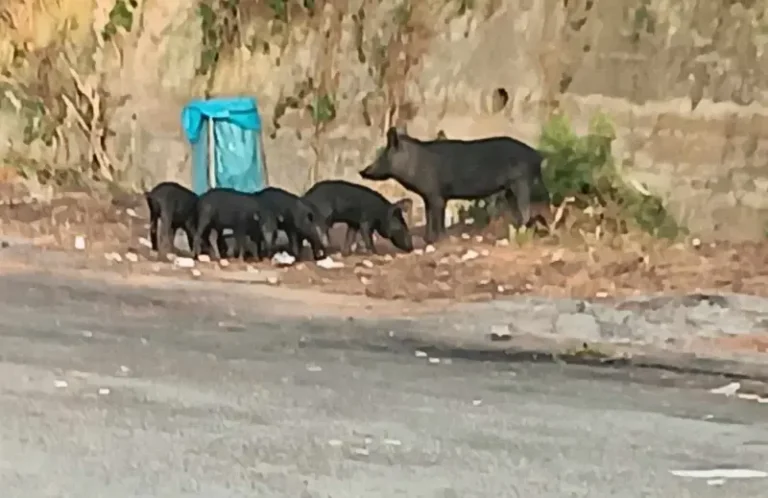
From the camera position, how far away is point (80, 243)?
19.2 ft

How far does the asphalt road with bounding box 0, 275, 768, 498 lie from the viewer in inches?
109

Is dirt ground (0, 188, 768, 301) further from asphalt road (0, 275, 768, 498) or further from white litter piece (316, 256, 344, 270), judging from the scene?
asphalt road (0, 275, 768, 498)

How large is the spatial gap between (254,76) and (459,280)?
2.45 metres

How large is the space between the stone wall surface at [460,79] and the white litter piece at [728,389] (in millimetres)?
2344

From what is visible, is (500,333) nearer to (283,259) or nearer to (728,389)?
(728,389)

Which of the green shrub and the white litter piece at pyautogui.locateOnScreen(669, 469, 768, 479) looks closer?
the white litter piece at pyautogui.locateOnScreen(669, 469, 768, 479)

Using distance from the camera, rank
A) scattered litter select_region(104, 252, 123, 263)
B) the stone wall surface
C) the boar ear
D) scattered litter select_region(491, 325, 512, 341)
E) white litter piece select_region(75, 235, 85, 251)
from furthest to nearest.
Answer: the boar ear, the stone wall surface, white litter piece select_region(75, 235, 85, 251), scattered litter select_region(104, 252, 123, 263), scattered litter select_region(491, 325, 512, 341)

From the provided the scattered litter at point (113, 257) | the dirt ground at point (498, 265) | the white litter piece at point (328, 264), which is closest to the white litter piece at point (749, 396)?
the dirt ground at point (498, 265)

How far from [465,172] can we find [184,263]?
138 cm

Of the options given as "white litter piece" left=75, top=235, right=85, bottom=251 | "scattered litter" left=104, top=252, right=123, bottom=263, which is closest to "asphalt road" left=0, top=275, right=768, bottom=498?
"scattered litter" left=104, top=252, right=123, bottom=263

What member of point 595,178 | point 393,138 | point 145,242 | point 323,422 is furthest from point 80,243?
point 323,422

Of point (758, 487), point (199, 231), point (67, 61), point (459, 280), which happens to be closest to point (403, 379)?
point (758, 487)

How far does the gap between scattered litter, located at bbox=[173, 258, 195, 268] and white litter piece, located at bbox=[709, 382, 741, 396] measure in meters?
2.43

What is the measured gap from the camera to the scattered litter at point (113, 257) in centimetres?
551
